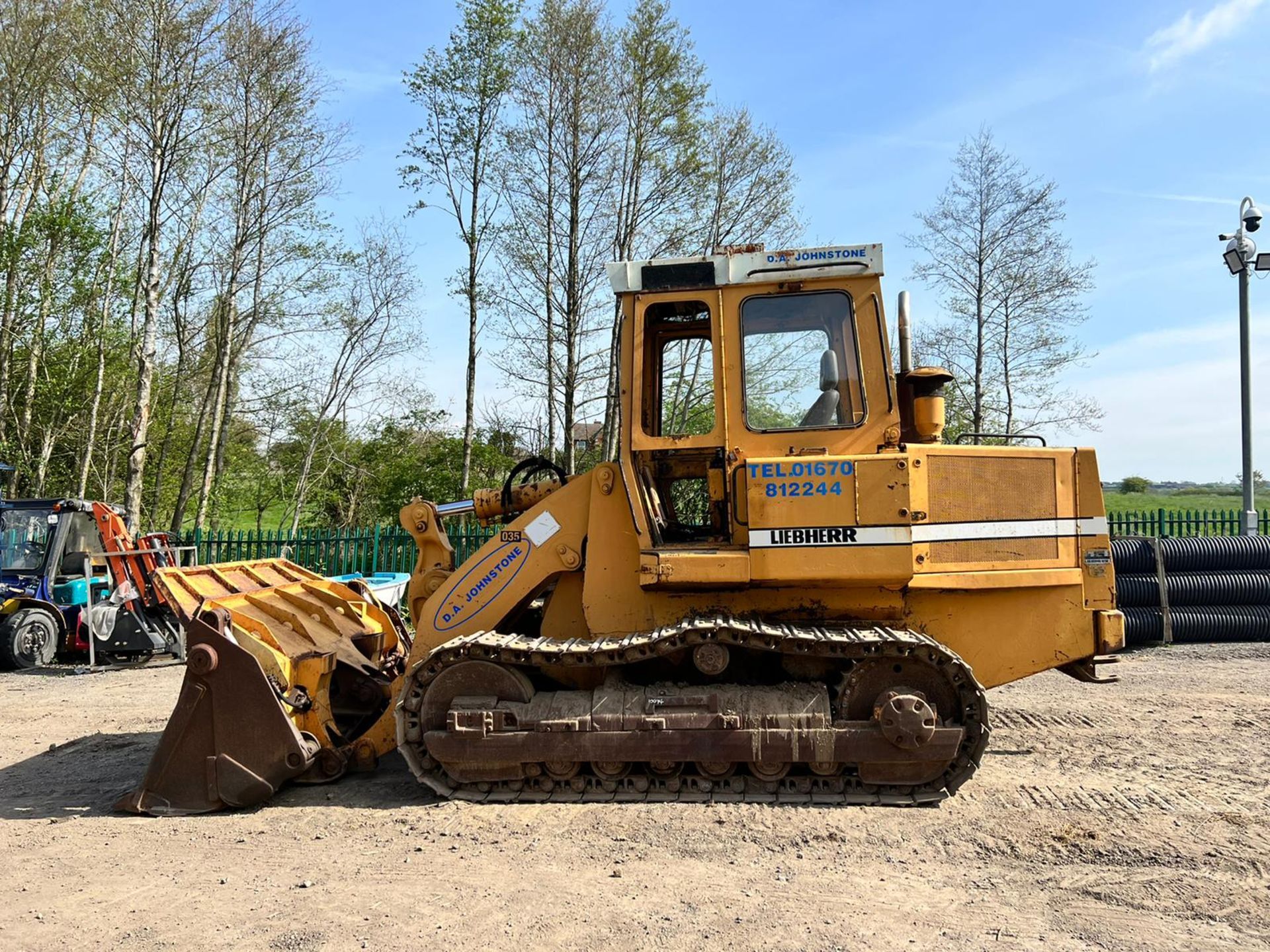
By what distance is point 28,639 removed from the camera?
11.7 m

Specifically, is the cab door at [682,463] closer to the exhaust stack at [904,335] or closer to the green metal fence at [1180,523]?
the exhaust stack at [904,335]

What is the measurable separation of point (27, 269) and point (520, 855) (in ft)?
73.8

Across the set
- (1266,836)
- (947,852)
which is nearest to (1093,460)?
(1266,836)

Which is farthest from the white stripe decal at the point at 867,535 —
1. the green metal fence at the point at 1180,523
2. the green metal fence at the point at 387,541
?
the green metal fence at the point at 1180,523

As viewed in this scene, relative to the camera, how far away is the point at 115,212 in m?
22.2

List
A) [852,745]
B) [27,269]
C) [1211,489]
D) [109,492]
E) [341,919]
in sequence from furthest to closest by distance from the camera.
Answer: [1211,489] < [109,492] < [27,269] < [852,745] < [341,919]

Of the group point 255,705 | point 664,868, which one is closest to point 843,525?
point 664,868

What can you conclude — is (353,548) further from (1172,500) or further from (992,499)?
(1172,500)

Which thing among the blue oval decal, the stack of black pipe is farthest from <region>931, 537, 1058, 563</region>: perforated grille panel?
the stack of black pipe

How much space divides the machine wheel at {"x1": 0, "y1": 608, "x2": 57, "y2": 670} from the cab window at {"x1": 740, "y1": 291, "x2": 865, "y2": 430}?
1076 cm

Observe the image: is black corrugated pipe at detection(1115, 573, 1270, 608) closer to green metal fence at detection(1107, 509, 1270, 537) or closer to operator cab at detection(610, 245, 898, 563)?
green metal fence at detection(1107, 509, 1270, 537)

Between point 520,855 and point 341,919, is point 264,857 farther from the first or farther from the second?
point 520,855

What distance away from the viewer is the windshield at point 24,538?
1238 centimetres

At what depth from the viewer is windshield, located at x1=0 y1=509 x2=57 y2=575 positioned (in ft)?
40.6
